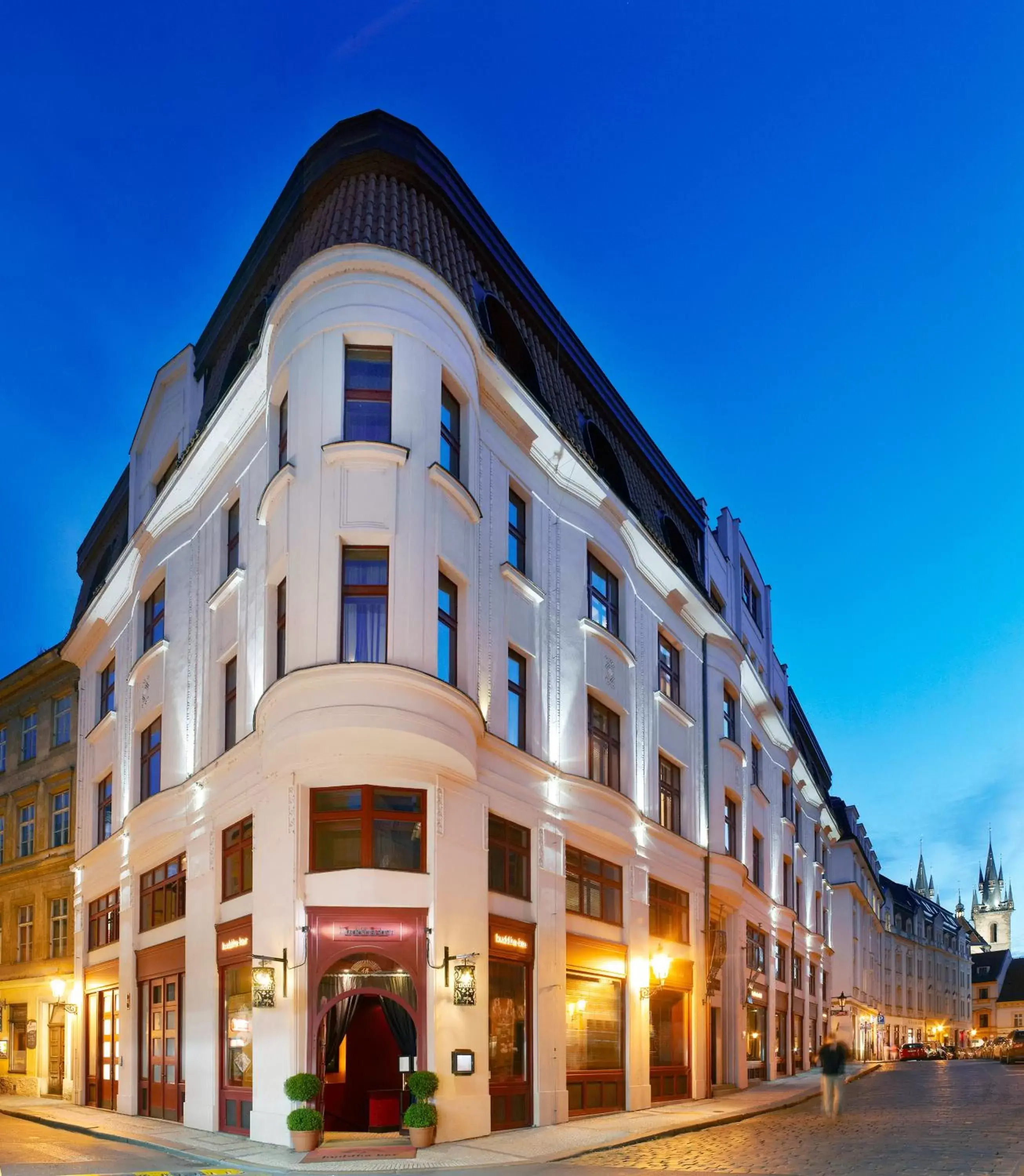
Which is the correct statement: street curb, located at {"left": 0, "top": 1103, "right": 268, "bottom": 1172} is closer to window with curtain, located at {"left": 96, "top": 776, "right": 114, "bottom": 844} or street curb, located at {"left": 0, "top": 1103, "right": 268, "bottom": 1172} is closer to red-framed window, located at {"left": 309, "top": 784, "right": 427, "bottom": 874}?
red-framed window, located at {"left": 309, "top": 784, "right": 427, "bottom": 874}

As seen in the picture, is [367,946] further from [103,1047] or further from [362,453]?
[103,1047]

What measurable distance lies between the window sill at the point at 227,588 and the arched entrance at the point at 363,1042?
8.20m

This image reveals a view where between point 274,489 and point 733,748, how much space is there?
2103 cm

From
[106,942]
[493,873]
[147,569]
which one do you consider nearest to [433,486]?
[493,873]

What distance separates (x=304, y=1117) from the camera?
1930 cm

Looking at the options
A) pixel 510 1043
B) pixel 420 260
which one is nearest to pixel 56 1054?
pixel 510 1043

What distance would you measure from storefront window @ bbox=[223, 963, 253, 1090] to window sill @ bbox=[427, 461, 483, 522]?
876cm

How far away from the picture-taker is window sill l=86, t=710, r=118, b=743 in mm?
34188

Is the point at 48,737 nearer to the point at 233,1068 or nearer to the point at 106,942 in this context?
the point at 106,942

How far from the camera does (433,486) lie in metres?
22.5

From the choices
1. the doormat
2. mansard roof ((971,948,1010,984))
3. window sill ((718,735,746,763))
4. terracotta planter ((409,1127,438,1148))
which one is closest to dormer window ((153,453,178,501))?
the doormat

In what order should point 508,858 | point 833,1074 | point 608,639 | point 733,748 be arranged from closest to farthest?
point 508,858, point 833,1074, point 608,639, point 733,748

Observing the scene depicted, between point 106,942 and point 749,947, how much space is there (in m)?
20.0

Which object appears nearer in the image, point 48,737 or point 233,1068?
point 233,1068
